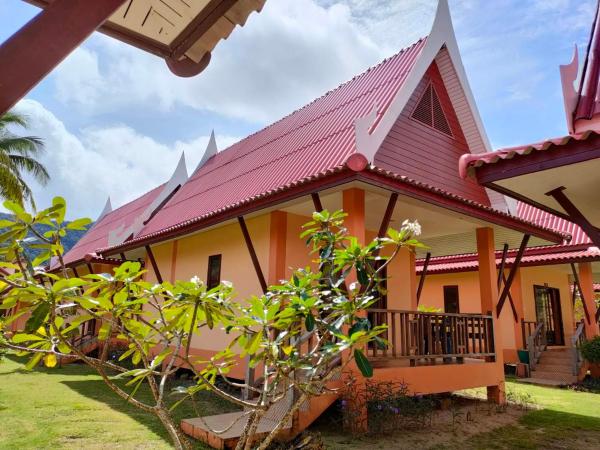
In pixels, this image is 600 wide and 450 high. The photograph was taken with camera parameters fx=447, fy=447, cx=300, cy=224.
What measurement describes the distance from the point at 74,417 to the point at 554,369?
40.5 feet

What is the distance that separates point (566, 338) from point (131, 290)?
17.9 m

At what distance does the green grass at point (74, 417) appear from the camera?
541 cm

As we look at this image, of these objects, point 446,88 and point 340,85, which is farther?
point 340,85

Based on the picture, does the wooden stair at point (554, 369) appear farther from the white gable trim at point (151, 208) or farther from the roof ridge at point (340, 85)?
the white gable trim at point (151, 208)

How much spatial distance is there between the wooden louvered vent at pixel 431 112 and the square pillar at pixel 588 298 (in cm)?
775

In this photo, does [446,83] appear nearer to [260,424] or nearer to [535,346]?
[260,424]

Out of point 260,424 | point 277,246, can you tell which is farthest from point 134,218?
point 260,424

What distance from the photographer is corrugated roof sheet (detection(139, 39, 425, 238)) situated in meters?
8.73

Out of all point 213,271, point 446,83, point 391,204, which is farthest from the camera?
point 213,271

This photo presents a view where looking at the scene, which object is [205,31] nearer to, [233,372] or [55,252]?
[55,252]

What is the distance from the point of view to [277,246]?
841cm

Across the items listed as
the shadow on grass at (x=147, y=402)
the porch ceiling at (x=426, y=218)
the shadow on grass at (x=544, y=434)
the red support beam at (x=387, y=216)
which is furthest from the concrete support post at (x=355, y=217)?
the shadow on grass at (x=147, y=402)

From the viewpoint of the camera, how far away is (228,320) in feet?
7.64

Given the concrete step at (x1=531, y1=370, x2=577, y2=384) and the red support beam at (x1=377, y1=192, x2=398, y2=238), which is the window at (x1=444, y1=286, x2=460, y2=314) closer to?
the concrete step at (x1=531, y1=370, x2=577, y2=384)
